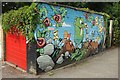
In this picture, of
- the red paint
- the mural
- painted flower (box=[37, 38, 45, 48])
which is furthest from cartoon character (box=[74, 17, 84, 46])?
the red paint

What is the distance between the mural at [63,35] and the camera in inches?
315

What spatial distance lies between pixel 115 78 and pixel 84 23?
3.64 meters

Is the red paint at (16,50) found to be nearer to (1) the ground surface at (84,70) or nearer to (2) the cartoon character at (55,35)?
(1) the ground surface at (84,70)

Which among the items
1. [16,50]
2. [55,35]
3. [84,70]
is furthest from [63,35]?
[16,50]

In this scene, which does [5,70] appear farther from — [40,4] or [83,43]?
[83,43]

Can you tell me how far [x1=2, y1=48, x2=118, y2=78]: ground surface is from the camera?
7.75 m

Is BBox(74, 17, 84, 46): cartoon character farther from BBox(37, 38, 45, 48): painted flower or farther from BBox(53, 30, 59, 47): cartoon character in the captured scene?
BBox(37, 38, 45, 48): painted flower

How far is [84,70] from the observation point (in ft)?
27.7

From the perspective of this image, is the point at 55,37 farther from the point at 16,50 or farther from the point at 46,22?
the point at 16,50

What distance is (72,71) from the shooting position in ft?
27.2

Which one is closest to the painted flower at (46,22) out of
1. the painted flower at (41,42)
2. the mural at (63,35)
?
the mural at (63,35)

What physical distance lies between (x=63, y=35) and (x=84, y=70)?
5.30 feet

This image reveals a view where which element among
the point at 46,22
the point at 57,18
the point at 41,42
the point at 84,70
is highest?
the point at 57,18

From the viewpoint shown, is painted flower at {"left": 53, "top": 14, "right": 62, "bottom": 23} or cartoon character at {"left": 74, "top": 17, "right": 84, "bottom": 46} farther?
cartoon character at {"left": 74, "top": 17, "right": 84, "bottom": 46}
